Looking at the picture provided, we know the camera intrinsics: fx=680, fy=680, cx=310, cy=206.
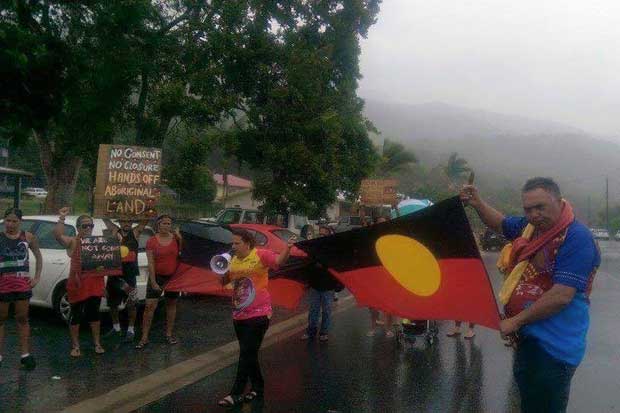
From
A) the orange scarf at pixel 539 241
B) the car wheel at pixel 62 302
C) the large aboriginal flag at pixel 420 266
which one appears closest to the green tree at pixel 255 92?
the car wheel at pixel 62 302

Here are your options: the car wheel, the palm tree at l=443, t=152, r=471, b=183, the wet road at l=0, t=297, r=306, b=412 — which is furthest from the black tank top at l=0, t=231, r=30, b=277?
the palm tree at l=443, t=152, r=471, b=183

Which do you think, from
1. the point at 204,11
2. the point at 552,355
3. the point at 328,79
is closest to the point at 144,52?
the point at 204,11

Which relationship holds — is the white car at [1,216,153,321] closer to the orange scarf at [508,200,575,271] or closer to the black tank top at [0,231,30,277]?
the black tank top at [0,231,30,277]

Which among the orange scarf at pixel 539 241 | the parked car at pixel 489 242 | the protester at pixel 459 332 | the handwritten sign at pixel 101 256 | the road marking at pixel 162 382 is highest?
the orange scarf at pixel 539 241

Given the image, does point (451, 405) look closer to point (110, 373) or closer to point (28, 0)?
point (110, 373)

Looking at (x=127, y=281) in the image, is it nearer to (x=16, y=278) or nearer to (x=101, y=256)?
(x=101, y=256)

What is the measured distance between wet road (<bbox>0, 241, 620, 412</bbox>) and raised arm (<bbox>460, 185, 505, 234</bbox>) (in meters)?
2.83

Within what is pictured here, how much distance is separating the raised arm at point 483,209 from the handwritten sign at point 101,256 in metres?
5.22

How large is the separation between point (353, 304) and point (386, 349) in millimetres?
4870

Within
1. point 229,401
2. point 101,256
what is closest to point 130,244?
point 101,256

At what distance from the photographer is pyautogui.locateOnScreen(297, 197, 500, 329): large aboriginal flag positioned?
4723mm

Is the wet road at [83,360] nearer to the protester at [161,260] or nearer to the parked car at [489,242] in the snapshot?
the protester at [161,260]

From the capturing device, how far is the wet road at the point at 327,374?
657 cm

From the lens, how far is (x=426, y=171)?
7488 centimetres
